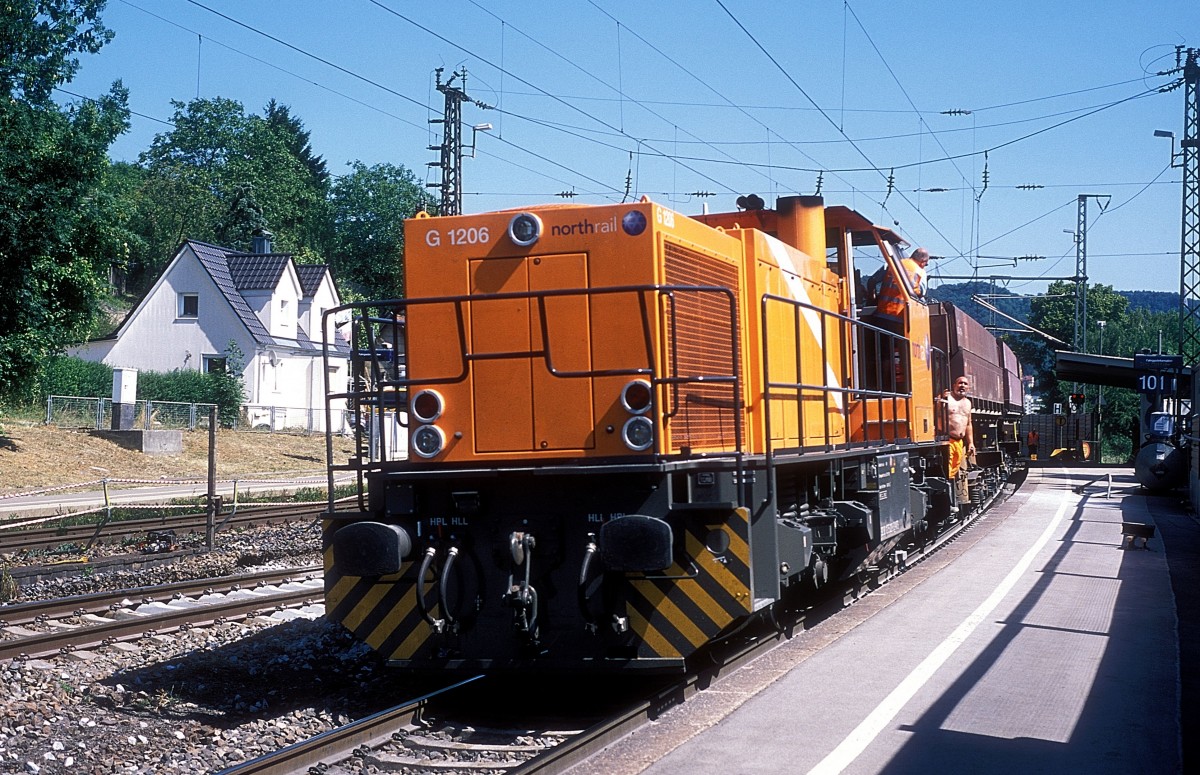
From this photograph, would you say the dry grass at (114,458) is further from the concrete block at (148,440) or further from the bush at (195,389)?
the bush at (195,389)

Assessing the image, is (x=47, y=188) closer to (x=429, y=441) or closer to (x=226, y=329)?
(x=429, y=441)

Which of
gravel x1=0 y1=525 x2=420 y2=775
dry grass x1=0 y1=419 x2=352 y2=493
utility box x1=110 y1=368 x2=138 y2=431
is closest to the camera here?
gravel x1=0 y1=525 x2=420 y2=775

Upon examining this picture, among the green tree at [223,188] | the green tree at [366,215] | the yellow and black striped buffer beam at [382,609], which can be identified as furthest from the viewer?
the green tree at [366,215]

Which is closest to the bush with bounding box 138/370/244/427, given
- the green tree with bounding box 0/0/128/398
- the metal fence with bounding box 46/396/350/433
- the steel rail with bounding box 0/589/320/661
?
the metal fence with bounding box 46/396/350/433

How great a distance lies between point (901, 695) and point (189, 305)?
4366cm

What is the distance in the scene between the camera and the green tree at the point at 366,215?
79.9 metres

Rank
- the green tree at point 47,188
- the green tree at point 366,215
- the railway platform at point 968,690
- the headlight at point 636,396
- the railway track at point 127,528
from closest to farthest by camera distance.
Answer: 1. the railway platform at point 968,690
2. the headlight at point 636,396
3. the railway track at point 127,528
4. the green tree at point 47,188
5. the green tree at point 366,215

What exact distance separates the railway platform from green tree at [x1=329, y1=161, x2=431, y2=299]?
70.6 metres

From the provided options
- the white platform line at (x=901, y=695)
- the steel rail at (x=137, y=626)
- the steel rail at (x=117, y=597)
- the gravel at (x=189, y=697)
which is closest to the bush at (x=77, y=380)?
the steel rail at (x=117, y=597)

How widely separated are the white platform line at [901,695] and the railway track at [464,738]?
1.18m

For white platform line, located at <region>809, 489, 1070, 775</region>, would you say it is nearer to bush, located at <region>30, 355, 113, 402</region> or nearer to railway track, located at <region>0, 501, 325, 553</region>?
railway track, located at <region>0, 501, 325, 553</region>

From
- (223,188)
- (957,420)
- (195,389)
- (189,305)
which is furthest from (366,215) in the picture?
(957,420)

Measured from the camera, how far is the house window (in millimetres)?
45781

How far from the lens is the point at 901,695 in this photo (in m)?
6.74
